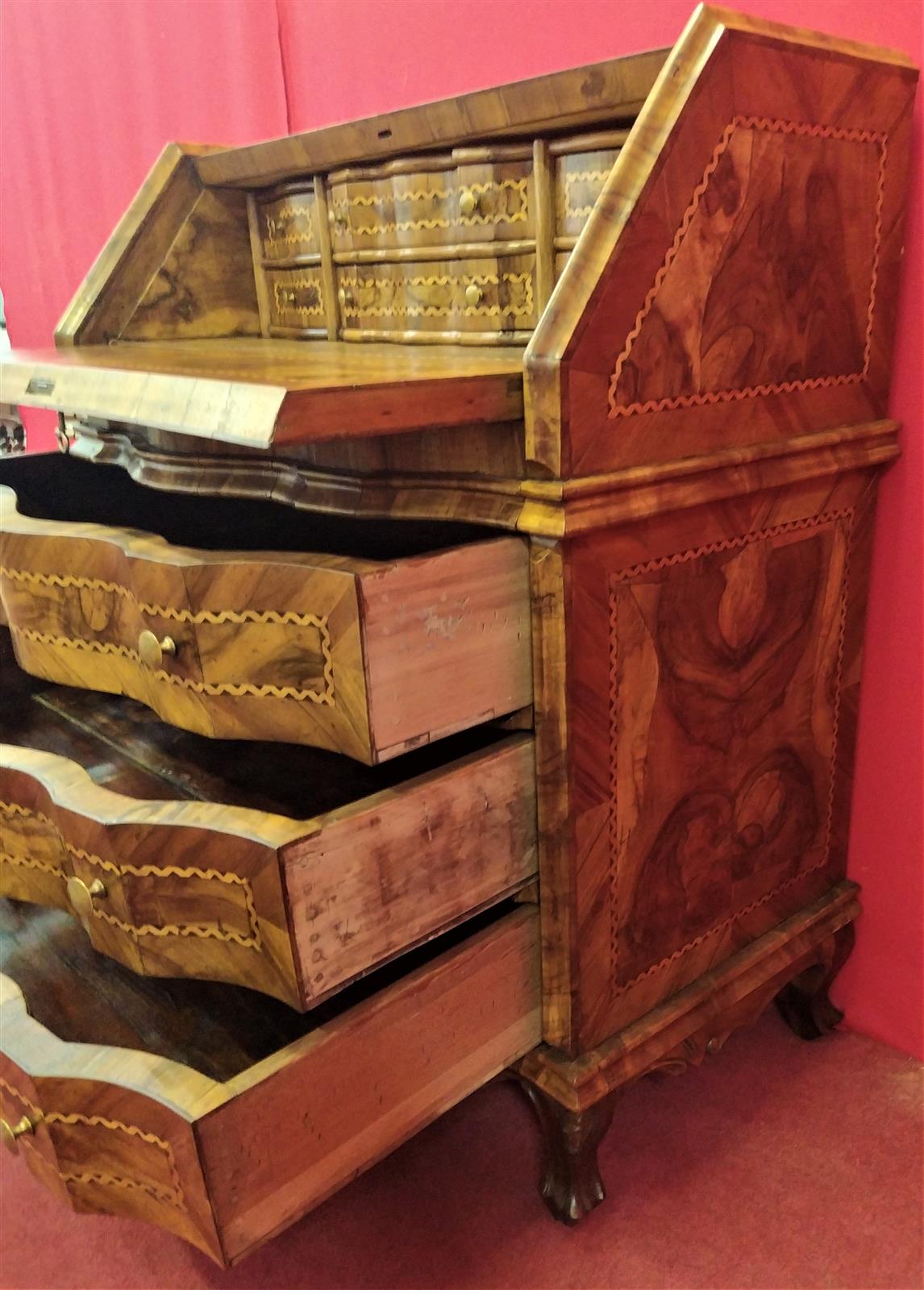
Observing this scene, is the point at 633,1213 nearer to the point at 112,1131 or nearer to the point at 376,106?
the point at 112,1131

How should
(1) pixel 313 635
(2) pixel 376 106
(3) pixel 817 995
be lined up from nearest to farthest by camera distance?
(1) pixel 313 635 < (3) pixel 817 995 < (2) pixel 376 106

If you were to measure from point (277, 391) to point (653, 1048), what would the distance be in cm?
81

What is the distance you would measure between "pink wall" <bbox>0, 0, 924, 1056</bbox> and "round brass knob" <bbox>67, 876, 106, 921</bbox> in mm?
917

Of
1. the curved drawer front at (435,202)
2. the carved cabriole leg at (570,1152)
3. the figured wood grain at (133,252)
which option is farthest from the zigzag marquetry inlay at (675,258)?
the figured wood grain at (133,252)

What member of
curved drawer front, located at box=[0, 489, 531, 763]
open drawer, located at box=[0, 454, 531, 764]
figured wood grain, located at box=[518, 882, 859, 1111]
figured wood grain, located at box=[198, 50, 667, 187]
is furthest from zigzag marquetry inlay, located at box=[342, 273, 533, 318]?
figured wood grain, located at box=[518, 882, 859, 1111]

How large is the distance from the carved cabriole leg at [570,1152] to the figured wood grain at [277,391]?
72cm

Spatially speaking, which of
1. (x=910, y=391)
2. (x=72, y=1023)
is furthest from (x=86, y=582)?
(x=910, y=391)

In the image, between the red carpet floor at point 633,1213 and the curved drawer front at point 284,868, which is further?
the red carpet floor at point 633,1213

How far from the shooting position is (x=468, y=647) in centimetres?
84

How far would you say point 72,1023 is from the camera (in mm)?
956

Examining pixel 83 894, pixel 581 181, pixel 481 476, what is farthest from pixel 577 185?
pixel 83 894

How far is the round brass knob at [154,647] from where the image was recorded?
87cm

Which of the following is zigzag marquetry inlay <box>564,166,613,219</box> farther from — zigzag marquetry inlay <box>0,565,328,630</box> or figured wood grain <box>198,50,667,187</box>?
zigzag marquetry inlay <box>0,565,328,630</box>

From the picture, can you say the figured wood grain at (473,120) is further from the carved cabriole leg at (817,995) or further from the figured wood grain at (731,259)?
the carved cabriole leg at (817,995)
